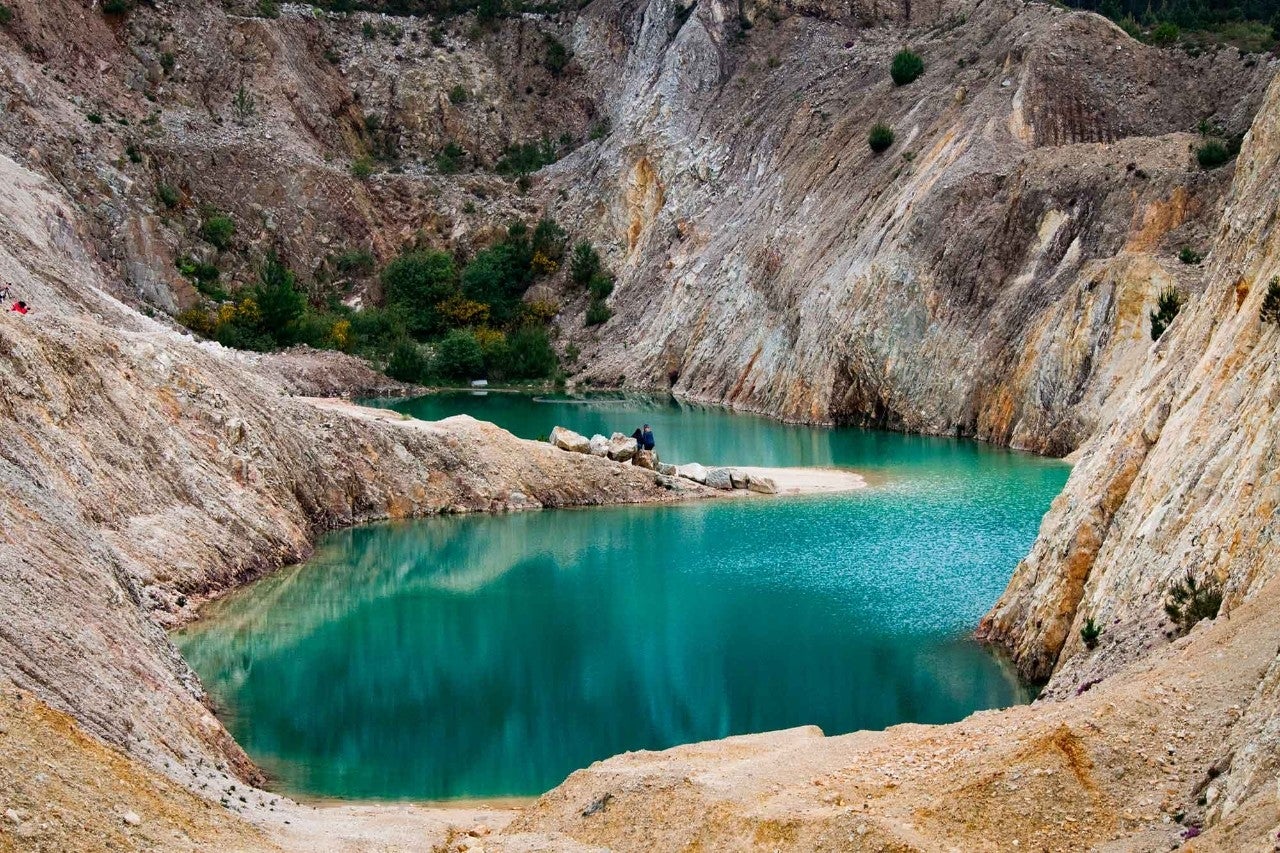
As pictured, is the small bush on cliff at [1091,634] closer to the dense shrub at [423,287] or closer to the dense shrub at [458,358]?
the dense shrub at [458,358]

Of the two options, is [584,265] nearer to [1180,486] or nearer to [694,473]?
[694,473]

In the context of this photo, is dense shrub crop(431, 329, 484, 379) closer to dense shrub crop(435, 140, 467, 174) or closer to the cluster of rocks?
dense shrub crop(435, 140, 467, 174)

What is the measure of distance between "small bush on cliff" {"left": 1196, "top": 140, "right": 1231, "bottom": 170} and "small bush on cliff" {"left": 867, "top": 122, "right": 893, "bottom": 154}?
1763 cm

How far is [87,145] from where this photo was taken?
248 ft

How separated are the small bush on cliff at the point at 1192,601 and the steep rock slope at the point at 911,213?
3146 cm

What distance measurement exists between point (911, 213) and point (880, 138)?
25.1 feet

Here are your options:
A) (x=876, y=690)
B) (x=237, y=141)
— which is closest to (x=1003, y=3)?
(x=237, y=141)

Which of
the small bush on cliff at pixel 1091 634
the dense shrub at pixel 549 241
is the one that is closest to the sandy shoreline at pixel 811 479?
the small bush on cliff at pixel 1091 634

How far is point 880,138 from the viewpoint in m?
68.1

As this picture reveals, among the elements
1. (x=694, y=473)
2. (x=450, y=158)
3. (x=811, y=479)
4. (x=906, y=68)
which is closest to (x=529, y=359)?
(x=450, y=158)

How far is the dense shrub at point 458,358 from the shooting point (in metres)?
77.2

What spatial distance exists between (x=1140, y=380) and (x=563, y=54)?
3161 inches

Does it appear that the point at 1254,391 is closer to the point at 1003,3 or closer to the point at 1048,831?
the point at 1048,831

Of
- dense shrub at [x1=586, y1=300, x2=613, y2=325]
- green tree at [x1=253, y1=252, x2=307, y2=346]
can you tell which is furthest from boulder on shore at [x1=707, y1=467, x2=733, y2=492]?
dense shrub at [x1=586, y1=300, x2=613, y2=325]
